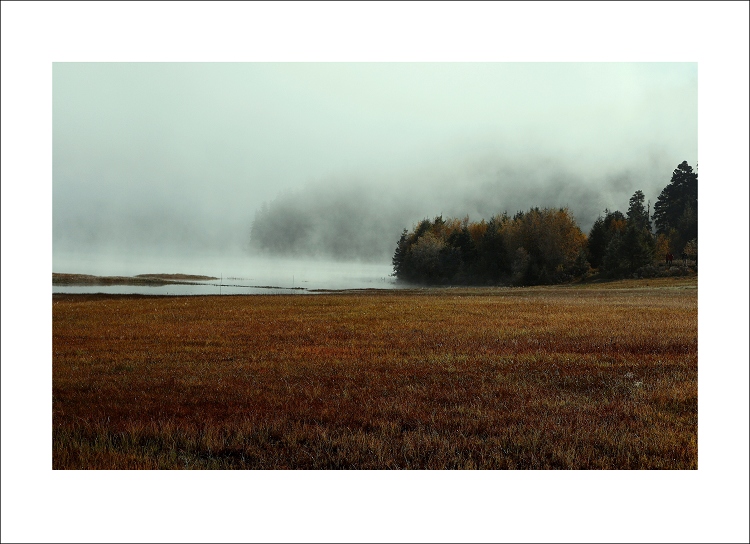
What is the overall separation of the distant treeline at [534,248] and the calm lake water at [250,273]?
13.0 inches

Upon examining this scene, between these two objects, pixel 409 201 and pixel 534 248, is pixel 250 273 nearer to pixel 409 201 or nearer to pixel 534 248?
pixel 409 201

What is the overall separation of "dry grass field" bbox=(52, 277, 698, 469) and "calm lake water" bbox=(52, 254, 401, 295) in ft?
0.35

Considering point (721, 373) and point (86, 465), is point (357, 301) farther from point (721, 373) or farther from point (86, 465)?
point (721, 373)

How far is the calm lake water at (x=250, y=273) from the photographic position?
17.7 ft

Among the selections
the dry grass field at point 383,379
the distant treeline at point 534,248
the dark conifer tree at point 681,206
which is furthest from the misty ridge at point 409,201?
the dry grass field at point 383,379

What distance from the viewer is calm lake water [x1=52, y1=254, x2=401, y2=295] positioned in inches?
213

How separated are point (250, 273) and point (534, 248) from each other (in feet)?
9.05

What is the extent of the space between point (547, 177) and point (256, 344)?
3.09 meters

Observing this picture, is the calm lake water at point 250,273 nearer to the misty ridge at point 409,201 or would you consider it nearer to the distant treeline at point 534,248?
the misty ridge at point 409,201

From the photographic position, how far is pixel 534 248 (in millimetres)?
5465

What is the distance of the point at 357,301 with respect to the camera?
5395 millimetres

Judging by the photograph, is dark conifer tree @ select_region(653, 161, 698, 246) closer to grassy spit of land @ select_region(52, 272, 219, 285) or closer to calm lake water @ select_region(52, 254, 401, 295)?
calm lake water @ select_region(52, 254, 401, 295)

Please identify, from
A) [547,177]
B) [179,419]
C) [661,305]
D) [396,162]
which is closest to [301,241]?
[396,162]

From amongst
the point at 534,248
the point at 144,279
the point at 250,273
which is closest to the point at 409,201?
the point at 534,248
